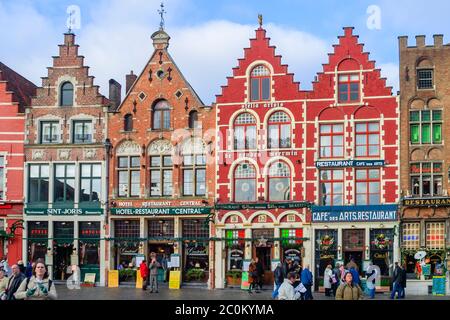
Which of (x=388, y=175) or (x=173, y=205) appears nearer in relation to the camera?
(x=388, y=175)

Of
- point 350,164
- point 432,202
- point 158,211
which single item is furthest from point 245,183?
point 432,202

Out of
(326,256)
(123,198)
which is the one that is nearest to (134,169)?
(123,198)

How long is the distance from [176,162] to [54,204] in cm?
638

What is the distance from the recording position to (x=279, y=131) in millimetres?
34125

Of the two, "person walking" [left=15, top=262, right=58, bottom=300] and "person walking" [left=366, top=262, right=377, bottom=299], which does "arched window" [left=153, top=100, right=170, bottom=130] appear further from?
"person walking" [left=15, top=262, right=58, bottom=300]

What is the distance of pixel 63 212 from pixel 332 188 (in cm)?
1298

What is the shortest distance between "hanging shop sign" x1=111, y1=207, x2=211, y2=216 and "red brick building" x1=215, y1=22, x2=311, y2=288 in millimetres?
887

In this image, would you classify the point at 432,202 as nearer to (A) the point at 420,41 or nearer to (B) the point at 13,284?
(A) the point at 420,41

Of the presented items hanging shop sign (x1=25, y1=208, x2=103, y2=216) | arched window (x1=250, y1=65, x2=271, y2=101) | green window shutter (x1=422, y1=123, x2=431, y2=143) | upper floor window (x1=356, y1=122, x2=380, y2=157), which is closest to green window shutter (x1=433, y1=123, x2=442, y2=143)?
green window shutter (x1=422, y1=123, x2=431, y2=143)

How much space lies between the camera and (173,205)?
34625 mm

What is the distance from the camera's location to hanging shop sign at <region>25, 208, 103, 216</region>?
35.3 metres

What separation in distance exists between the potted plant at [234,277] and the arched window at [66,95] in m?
11.6
